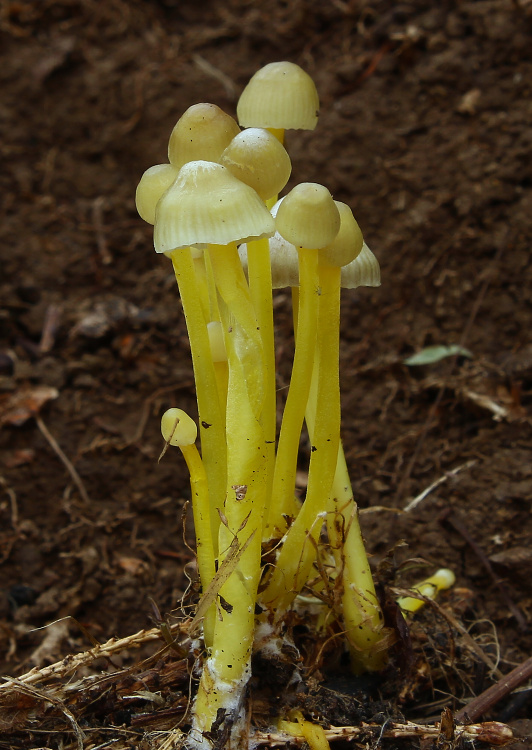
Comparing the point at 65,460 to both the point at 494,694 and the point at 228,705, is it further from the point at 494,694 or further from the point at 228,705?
the point at 494,694

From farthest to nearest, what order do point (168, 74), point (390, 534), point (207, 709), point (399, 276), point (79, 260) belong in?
point (168, 74) → point (79, 260) → point (399, 276) → point (390, 534) → point (207, 709)

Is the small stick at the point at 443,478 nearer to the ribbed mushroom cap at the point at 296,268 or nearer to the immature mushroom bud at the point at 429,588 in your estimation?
the immature mushroom bud at the point at 429,588

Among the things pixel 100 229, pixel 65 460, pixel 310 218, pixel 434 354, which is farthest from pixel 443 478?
pixel 100 229

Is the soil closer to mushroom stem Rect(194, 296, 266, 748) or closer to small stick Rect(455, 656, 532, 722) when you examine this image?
small stick Rect(455, 656, 532, 722)

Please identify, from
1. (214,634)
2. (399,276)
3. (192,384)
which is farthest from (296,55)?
(214,634)

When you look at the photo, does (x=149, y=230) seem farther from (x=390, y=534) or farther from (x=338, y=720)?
(x=338, y=720)

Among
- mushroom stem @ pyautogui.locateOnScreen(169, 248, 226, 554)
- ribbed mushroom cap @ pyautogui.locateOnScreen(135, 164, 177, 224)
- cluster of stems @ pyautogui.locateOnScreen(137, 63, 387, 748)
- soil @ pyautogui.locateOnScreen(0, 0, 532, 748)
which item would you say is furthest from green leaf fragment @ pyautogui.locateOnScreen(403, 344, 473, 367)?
ribbed mushroom cap @ pyautogui.locateOnScreen(135, 164, 177, 224)
